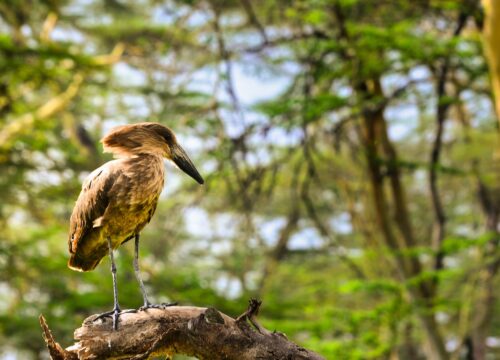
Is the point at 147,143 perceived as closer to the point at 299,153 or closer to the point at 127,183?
the point at 127,183

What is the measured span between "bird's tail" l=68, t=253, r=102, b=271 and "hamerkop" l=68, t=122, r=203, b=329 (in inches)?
5.6

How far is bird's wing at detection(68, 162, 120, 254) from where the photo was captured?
2748 millimetres

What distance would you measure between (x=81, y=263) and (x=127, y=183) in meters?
0.52

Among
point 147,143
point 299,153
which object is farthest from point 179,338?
point 299,153

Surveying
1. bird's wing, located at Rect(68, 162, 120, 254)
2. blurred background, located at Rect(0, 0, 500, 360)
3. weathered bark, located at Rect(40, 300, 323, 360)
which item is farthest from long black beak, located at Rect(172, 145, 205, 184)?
blurred background, located at Rect(0, 0, 500, 360)

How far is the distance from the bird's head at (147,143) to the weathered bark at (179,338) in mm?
552

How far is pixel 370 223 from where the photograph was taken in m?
12.0

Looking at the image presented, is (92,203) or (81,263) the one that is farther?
(81,263)

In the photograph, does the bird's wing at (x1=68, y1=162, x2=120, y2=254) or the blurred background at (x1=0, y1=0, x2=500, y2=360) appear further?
the blurred background at (x1=0, y1=0, x2=500, y2=360)

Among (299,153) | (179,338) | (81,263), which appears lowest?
(179,338)

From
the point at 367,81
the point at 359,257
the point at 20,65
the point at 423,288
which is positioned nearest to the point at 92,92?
Answer: the point at 20,65

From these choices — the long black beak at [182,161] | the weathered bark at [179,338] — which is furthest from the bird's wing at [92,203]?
the weathered bark at [179,338]

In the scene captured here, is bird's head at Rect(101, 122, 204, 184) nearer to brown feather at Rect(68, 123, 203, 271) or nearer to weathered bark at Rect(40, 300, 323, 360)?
brown feather at Rect(68, 123, 203, 271)

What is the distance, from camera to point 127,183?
2693 mm
